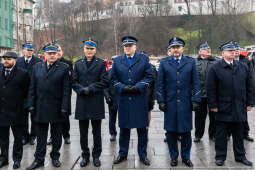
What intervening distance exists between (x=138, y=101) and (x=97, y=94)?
0.80 m

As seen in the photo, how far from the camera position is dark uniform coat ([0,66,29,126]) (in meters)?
5.32

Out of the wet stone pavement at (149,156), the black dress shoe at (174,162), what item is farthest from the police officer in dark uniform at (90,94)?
the black dress shoe at (174,162)

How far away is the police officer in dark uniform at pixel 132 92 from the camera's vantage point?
5340 millimetres

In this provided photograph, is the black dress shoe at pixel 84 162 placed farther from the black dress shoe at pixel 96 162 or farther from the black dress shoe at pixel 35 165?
the black dress shoe at pixel 35 165

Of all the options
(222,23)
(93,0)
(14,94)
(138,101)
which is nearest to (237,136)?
(138,101)

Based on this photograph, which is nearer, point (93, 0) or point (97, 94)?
point (97, 94)

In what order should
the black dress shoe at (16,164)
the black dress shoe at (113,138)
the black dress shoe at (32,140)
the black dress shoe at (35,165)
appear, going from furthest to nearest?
1. the black dress shoe at (113,138)
2. the black dress shoe at (32,140)
3. the black dress shoe at (16,164)
4. the black dress shoe at (35,165)

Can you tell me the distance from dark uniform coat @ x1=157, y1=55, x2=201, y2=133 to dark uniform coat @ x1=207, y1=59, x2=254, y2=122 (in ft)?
1.53

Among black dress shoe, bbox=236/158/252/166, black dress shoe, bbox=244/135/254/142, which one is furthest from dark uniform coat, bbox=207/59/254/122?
black dress shoe, bbox=244/135/254/142

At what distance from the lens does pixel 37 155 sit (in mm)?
5250

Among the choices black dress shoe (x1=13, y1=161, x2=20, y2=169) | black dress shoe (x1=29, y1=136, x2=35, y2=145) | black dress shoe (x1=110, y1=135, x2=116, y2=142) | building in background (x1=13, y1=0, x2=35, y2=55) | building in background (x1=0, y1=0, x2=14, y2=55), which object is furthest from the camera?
building in background (x1=13, y1=0, x2=35, y2=55)

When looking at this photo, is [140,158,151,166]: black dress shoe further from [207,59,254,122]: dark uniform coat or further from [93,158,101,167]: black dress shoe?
[207,59,254,122]: dark uniform coat

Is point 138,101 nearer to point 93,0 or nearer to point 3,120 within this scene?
point 3,120

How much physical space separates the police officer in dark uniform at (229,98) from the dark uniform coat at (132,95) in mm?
1289
